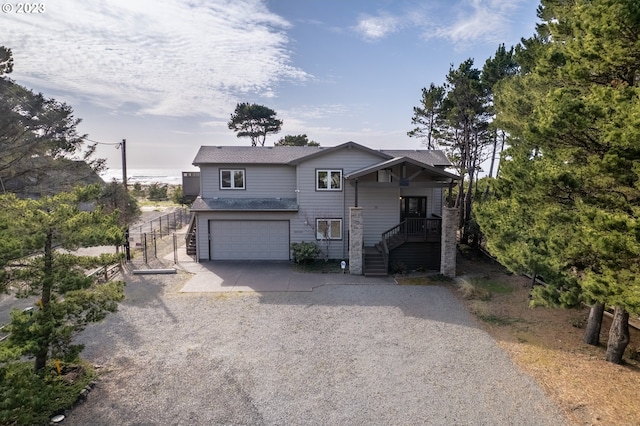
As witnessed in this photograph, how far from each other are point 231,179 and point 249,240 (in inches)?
137

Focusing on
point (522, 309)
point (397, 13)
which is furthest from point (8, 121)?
point (522, 309)

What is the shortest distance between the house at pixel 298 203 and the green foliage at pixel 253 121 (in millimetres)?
27371

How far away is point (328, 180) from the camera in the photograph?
58.6 feet

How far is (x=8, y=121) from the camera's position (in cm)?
1426

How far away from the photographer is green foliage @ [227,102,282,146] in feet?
145

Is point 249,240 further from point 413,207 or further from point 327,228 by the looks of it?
point 413,207

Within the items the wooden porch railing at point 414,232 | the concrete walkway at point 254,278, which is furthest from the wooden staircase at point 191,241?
the wooden porch railing at point 414,232

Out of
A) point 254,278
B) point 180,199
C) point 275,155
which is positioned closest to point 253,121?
point 180,199

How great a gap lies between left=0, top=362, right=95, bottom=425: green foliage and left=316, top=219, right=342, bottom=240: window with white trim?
1195cm

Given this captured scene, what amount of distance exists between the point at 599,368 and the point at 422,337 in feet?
13.0

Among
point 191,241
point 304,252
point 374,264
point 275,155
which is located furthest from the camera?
point 191,241

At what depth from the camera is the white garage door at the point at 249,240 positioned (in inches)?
715

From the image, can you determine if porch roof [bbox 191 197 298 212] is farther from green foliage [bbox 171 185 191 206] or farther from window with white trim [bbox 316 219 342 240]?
green foliage [bbox 171 185 191 206]

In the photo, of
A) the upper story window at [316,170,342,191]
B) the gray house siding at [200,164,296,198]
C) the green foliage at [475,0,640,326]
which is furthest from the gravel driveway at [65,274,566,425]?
the gray house siding at [200,164,296,198]
